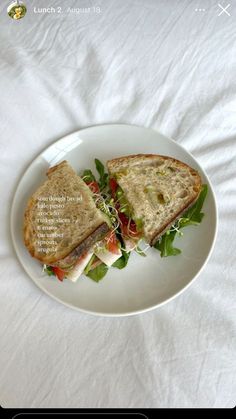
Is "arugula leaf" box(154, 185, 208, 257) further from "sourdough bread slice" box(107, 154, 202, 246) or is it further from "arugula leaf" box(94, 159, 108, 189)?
"arugula leaf" box(94, 159, 108, 189)

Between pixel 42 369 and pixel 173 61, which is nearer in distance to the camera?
pixel 42 369

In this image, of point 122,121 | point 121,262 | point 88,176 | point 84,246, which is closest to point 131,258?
point 121,262

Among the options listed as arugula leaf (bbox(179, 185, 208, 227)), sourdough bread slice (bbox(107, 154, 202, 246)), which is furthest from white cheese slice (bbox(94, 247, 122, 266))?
arugula leaf (bbox(179, 185, 208, 227))

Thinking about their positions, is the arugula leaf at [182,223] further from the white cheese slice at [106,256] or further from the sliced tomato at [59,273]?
the sliced tomato at [59,273]

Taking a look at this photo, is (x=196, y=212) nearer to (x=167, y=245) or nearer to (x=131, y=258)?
(x=167, y=245)

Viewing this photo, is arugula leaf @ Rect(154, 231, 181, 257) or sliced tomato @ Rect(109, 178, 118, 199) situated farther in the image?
sliced tomato @ Rect(109, 178, 118, 199)
